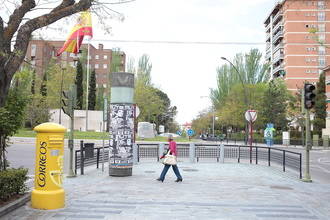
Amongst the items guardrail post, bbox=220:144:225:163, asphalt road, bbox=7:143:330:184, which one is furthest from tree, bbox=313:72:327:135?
guardrail post, bbox=220:144:225:163

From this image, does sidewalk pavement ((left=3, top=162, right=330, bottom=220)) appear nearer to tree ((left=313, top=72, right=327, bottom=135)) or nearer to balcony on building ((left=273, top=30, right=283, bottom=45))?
tree ((left=313, top=72, right=327, bottom=135))

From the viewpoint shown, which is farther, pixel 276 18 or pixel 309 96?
pixel 276 18

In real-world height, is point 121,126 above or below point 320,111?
below

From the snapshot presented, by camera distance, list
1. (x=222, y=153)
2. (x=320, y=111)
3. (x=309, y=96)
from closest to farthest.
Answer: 1. (x=309, y=96)
2. (x=222, y=153)
3. (x=320, y=111)

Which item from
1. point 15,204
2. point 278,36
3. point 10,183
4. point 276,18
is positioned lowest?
point 15,204

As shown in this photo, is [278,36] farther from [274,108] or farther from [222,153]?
[222,153]

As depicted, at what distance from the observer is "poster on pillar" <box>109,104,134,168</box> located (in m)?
A: 12.0

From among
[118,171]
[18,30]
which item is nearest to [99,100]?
[118,171]

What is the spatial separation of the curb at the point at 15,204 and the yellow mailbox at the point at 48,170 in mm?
266

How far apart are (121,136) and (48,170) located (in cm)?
513

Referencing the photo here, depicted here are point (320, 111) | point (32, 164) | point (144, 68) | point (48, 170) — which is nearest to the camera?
point (48, 170)

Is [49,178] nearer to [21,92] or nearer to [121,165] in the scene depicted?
[21,92]

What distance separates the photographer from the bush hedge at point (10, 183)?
7.00 metres

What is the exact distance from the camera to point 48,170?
23.4 feet
